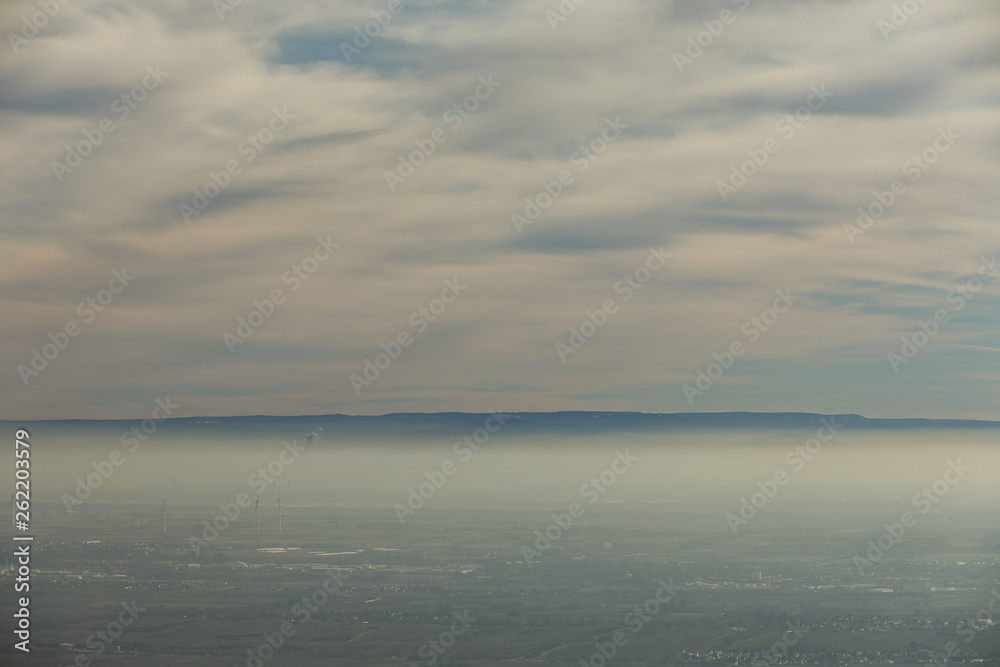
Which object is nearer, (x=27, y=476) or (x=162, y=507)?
(x=27, y=476)

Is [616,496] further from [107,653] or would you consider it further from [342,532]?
[107,653]

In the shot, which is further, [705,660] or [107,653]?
[705,660]

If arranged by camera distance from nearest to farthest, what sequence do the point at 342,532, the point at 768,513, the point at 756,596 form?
the point at 756,596
the point at 342,532
the point at 768,513

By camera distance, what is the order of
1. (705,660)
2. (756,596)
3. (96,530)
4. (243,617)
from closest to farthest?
(705,660), (243,617), (756,596), (96,530)

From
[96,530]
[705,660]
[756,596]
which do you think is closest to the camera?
[705,660]

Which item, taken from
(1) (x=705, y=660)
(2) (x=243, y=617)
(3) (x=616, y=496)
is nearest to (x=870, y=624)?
(1) (x=705, y=660)

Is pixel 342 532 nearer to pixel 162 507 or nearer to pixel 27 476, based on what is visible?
pixel 162 507

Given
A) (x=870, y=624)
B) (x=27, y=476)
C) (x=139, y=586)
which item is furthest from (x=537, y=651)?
(x=27, y=476)

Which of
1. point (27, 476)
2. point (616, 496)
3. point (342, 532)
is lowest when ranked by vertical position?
point (616, 496)

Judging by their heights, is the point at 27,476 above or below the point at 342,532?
above
